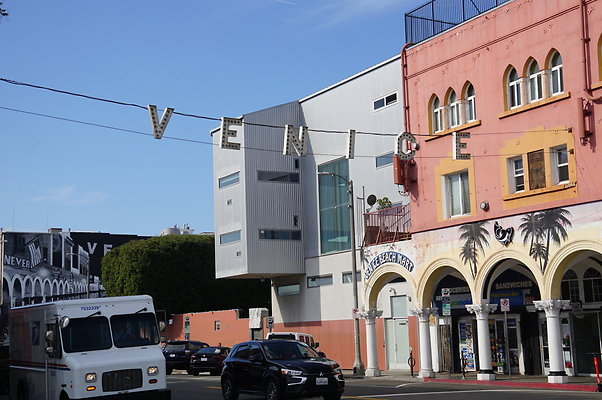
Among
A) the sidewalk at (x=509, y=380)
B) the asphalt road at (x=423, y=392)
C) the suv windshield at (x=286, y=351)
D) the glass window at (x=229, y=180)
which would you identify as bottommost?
the sidewalk at (x=509, y=380)

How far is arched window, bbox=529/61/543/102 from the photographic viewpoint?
2969cm

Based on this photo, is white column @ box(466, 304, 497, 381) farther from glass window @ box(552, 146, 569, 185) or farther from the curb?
glass window @ box(552, 146, 569, 185)

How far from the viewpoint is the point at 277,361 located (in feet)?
72.2

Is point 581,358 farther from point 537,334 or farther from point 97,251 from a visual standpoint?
point 97,251

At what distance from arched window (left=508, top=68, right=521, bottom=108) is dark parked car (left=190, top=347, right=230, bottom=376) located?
18084mm

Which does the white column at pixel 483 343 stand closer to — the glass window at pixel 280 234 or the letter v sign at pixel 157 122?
the letter v sign at pixel 157 122

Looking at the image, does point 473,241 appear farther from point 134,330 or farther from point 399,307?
point 134,330

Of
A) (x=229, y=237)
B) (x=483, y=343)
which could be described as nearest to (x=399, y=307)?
(x=483, y=343)

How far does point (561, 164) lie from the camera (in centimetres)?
2900

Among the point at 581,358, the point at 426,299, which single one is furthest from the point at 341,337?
the point at 581,358

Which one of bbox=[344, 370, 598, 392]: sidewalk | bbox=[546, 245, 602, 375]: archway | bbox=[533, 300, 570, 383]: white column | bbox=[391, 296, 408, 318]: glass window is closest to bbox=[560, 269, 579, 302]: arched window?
bbox=[546, 245, 602, 375]: archway

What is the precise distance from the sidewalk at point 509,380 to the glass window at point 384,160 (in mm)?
10261

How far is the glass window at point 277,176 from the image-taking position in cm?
4872

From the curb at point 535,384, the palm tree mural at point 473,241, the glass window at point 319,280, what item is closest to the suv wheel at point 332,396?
the curb at point 535,384
